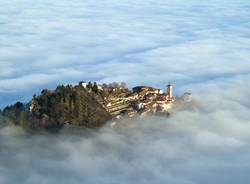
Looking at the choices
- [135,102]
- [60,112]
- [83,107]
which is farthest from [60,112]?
[135,102]

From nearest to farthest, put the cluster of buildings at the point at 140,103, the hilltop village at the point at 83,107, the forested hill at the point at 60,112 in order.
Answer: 1. the forested hill at the point at 60,112
2. the hilltop village at the point at 83,107
3. the cluster of buildings at the point at 140,103

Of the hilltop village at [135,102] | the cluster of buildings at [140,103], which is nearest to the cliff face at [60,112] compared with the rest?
the hilltop village at [135,102]

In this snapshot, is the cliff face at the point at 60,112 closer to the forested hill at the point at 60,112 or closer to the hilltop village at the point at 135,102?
the forested hill at the point at 60,112

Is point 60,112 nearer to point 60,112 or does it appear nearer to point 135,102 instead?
point 60,112

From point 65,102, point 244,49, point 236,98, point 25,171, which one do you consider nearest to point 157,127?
point 65,102

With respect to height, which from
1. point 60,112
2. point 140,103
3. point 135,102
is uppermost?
point 135,102

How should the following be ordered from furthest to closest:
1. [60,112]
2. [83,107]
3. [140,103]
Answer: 1. [140,103]
2. [83,107]
3. [60,112]

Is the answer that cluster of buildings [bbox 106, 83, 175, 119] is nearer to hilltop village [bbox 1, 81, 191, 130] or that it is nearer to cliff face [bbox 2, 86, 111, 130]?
hilltop village [bbox 1, 81, 191, 130]
